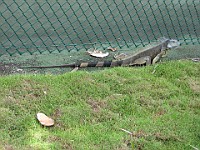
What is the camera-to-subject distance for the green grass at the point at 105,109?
321cm

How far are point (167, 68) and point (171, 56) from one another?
509 millimetres

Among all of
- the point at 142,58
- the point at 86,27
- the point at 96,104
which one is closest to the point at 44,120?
the point at 96,104

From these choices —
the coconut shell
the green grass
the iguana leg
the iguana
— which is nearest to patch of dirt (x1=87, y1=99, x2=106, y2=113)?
the green grass

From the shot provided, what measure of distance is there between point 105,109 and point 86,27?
199 cm

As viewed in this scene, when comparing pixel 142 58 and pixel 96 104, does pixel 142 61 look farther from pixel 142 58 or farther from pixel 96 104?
pixel 96 104

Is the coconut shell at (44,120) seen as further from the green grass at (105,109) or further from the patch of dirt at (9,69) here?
the patch of dirt at (9,69)

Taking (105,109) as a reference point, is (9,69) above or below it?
above

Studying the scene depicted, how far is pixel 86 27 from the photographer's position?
5.39m

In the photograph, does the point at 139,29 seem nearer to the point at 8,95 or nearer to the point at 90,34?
the point at 90,34

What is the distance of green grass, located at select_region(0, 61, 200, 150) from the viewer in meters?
3.21

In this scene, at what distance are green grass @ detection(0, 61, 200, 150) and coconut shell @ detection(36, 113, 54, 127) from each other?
44 millimetres

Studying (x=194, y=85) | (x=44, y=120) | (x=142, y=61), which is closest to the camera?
(x=44, y=120)

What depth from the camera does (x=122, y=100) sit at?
3703 millimetres

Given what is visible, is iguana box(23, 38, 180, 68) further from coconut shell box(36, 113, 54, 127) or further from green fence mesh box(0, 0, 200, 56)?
coconut shell box(36, 113, 54, 127)
